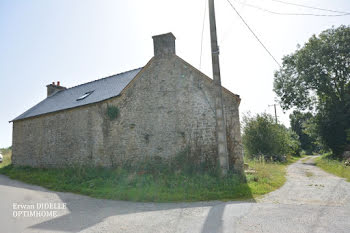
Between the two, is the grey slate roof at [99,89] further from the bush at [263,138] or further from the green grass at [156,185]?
the bush at [263,138]

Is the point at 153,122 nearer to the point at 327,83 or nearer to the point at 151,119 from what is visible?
the point at 151,119

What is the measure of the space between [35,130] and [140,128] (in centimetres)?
941

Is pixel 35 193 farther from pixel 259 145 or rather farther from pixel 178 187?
pixel 259 145

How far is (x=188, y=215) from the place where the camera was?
219 inches

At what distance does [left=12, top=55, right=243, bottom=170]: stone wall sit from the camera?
11320 mm

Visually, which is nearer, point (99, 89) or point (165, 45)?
point (165, 45)

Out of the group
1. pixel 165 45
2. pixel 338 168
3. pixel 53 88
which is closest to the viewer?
pixel 165 45

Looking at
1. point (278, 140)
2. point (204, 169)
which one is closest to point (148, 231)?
point (204, 169)

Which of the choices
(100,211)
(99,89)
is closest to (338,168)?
(100,211)

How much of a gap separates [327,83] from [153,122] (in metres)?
21.6

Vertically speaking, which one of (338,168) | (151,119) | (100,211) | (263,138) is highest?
(151,119)

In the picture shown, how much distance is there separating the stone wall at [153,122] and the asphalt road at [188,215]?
4322mm

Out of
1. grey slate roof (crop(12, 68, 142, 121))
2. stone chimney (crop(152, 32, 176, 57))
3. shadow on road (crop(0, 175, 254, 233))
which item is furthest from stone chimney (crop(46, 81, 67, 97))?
shadow on road (crop(0, 175, 254, 233))

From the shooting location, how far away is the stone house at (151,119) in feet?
37.2
